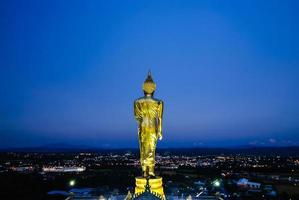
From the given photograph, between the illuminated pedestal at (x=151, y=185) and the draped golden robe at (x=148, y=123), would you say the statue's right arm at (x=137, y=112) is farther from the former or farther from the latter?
the illuminated pedestal at (x=151, y=185)

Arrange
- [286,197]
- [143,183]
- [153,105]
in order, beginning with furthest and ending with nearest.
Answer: [286,197]
[153,105]
[143,183]

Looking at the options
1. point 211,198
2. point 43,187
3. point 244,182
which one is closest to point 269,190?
point 244,182

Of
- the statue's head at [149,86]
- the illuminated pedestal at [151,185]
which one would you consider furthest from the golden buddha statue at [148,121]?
the illuminated pedestal at [151,185]

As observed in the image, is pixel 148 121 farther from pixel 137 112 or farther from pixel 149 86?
pixel 149 86

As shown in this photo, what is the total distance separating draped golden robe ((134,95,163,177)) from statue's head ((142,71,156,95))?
19cm

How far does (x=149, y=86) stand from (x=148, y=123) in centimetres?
130

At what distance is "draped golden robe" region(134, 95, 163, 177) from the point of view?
14.0 metres

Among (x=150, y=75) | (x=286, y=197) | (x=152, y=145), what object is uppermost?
(x=150, y=75)

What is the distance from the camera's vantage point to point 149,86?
45.8 ft

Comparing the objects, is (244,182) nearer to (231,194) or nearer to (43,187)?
(231,194)

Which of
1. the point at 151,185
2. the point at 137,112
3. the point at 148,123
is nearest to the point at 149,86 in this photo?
the point at 137,112

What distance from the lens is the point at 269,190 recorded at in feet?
156

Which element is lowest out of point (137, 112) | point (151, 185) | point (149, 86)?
point (151, 185)

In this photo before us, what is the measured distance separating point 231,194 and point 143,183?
111 feet
